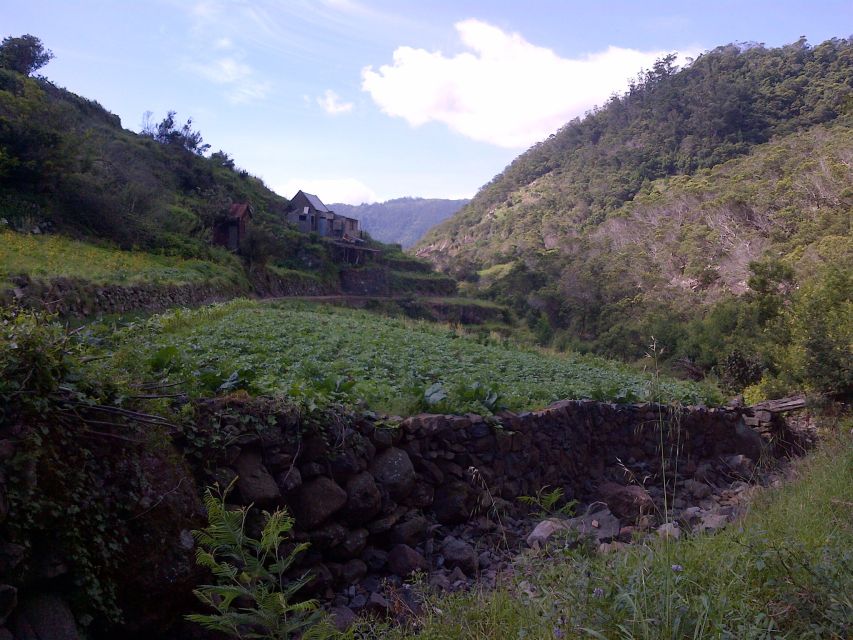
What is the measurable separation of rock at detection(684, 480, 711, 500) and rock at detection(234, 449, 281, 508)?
23.0 ft

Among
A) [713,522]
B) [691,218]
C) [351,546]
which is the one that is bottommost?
[351,546]

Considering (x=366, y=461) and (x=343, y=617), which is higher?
(x=366, y=461)

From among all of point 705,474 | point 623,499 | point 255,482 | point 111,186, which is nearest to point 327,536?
point 255,482

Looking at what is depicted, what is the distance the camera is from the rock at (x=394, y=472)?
6.08 meters

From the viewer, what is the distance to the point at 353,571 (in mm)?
5473

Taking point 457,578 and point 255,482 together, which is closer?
point 255,482

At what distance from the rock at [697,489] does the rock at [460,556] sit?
5.06 metres

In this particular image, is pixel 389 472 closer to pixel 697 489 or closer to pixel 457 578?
pixel 457 578

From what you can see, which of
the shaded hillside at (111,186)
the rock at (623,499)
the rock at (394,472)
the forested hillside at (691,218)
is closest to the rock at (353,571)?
the rock at (394,472)

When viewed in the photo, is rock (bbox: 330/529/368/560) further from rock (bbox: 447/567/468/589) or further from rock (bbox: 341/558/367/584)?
rock (bbox: 447/567/468/589)

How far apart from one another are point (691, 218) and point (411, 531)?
49.8 meters

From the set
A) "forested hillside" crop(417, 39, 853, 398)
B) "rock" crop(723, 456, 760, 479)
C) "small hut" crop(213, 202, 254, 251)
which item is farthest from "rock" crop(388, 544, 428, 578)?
"small hut" crop(213, 202, 254, 251)

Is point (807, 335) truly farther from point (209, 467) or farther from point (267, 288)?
point (267, 288)

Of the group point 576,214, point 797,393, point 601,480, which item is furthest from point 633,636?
point 576,214
